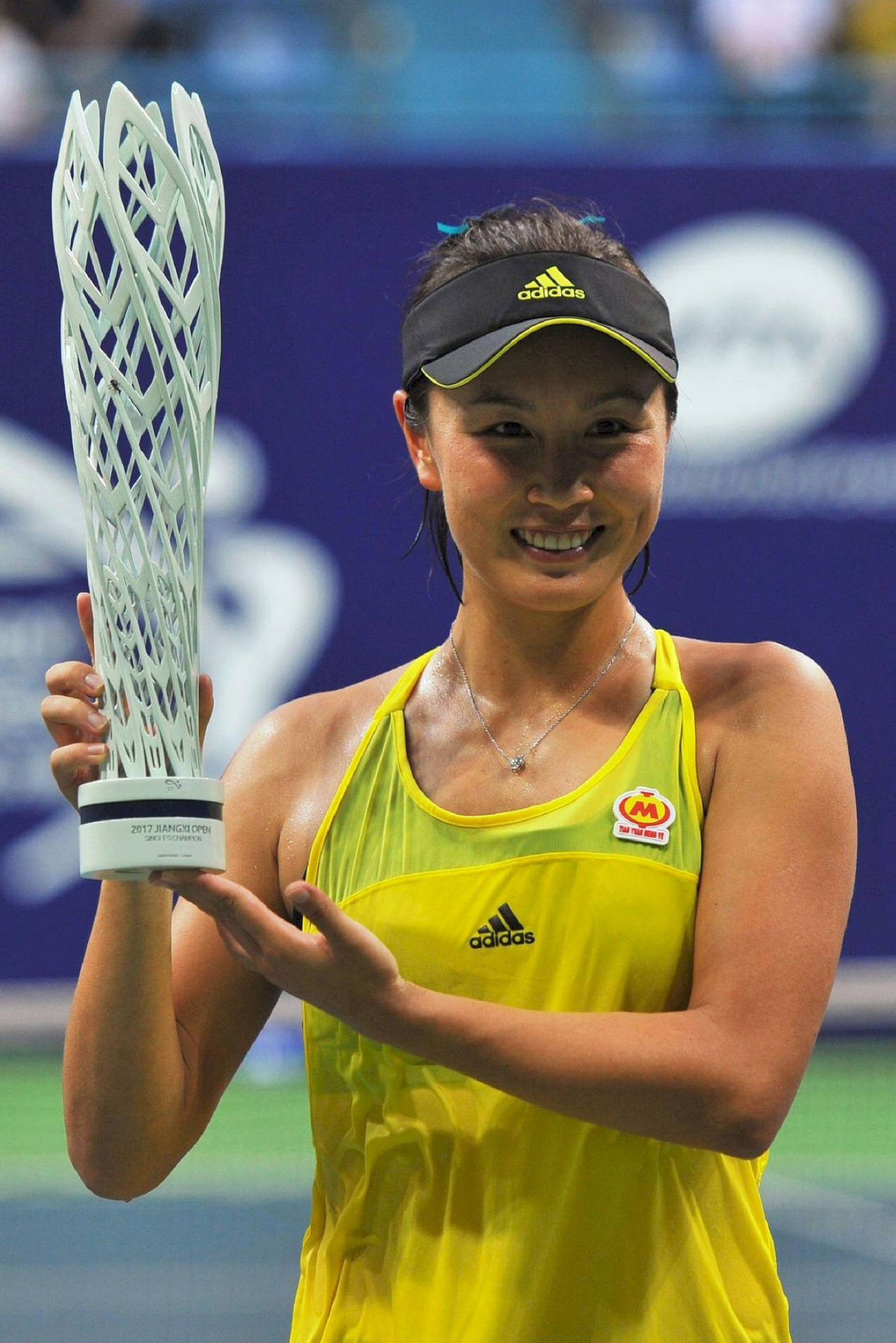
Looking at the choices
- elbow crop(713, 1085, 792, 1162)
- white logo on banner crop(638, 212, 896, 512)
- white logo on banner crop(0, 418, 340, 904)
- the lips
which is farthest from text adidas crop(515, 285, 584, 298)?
white logo on banner crop(638, 212, 896, 512)

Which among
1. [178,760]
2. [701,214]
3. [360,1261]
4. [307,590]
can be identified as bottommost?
[360,1261]

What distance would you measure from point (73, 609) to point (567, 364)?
193 inches

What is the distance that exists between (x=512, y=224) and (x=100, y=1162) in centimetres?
119

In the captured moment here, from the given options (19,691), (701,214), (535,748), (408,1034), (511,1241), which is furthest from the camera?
(701,214)

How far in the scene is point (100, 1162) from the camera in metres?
2.14

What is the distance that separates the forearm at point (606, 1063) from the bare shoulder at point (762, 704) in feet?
1.08

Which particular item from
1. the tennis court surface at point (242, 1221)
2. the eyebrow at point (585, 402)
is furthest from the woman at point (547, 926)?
the tennis court surface at point (242, 1221)

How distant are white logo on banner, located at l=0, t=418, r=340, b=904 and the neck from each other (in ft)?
14.6

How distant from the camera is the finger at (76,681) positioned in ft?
6.40

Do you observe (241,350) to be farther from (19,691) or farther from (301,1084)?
(301,1084)

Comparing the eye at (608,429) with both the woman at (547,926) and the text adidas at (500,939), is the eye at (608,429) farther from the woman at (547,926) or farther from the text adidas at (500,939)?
the text adidas at (500,939)

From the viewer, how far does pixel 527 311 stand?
2070 millimetres

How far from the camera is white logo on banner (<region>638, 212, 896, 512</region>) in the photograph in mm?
7125


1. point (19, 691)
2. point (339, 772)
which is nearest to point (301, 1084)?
point (19, 691)
